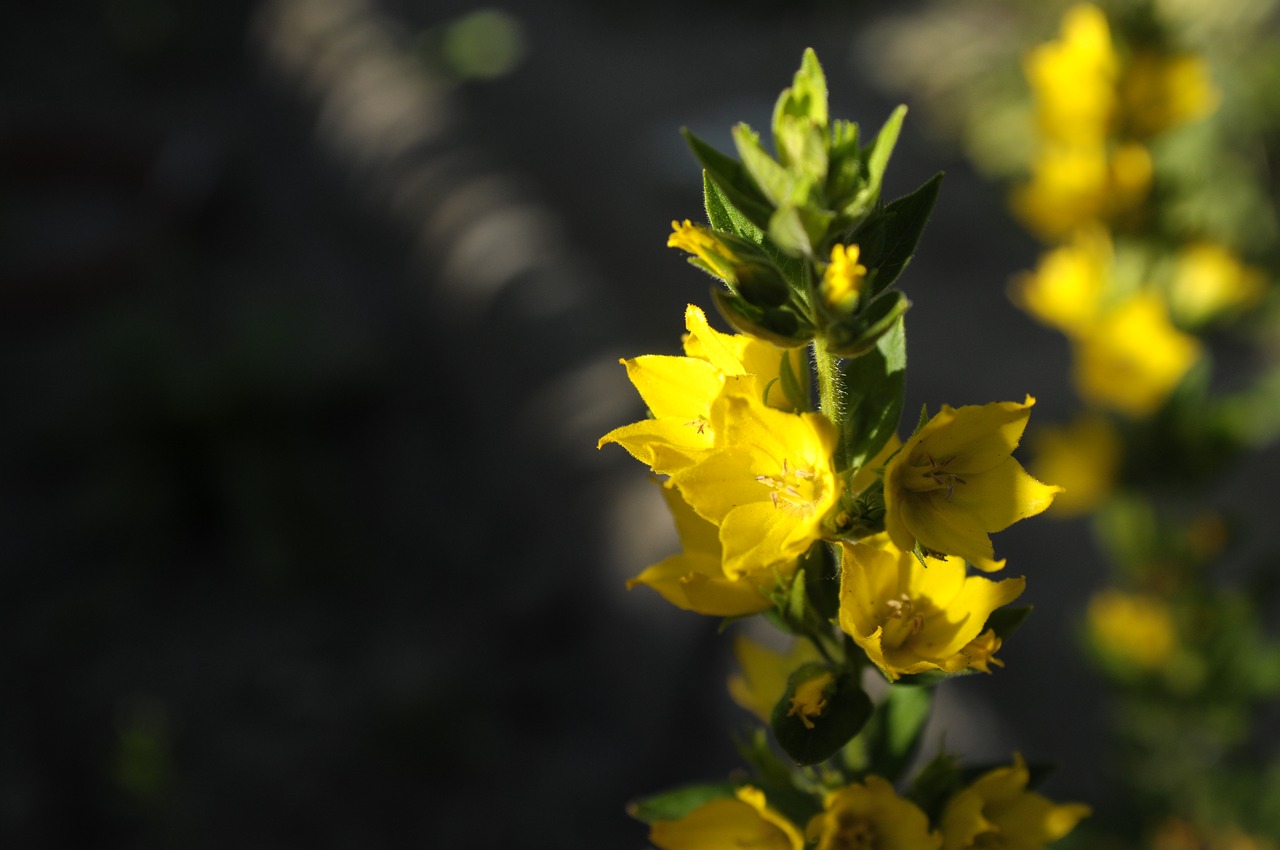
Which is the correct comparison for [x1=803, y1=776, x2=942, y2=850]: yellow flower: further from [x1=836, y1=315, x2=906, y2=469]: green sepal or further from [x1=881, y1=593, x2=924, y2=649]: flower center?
[x1=836, y1=315, x2=906, y2=469]: green sepal

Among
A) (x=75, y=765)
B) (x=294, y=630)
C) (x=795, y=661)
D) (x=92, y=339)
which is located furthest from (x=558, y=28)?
(x=795, y=661)

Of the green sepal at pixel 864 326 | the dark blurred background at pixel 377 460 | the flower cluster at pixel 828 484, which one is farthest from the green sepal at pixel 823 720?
the dark blurred background at pixel 377 460

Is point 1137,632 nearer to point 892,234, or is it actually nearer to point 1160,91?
point 1160,91

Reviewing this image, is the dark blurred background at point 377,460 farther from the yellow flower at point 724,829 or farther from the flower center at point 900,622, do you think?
the flower center at point 900,622

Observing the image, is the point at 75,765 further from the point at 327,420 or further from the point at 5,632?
the point at 327,420

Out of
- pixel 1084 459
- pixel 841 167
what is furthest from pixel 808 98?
pixel 1084 459

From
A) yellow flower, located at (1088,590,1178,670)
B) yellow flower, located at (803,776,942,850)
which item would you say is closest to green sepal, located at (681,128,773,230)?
yellow flower, located at (803,776,942,850)
